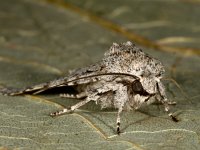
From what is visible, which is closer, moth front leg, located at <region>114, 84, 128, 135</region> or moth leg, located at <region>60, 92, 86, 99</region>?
moth front leg, located at <region>114, 84, 128, 135</region>

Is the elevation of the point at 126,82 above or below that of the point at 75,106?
above

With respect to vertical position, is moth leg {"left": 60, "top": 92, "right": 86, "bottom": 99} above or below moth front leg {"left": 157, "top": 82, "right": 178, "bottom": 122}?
above

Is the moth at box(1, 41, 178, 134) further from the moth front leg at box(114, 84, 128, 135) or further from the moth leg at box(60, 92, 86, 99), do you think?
the moth leg at box(60, 92, 86, 99)

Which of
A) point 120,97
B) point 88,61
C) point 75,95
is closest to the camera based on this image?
point 120,97

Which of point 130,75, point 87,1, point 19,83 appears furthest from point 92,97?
point 87,1

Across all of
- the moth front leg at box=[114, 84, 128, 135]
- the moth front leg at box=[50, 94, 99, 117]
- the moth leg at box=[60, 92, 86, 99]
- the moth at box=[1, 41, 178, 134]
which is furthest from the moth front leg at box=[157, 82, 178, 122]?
the moth leg at box=[60, 92, 86, 99]

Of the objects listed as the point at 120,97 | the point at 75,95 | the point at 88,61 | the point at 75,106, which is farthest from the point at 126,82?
the point at 88,61

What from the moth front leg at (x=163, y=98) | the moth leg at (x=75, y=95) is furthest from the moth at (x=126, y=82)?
the moth leg at (x=75, y=95)

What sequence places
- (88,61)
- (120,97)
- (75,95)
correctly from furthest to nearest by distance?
(88,61) → (75,95) → (120,97)

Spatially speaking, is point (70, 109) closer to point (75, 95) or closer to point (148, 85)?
point (75, 95)
